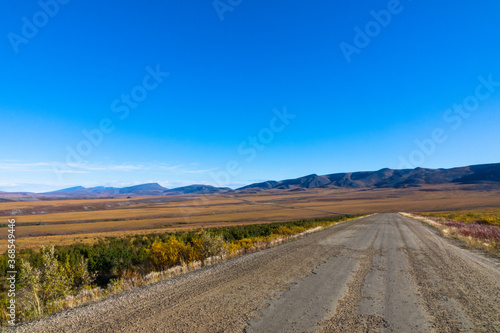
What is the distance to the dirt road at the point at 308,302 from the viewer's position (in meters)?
4.90

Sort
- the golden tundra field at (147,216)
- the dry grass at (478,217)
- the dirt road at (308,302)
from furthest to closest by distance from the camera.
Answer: the golden tundra field at (147,216), the dry grass at (478,217), the dirt road at (308,302)

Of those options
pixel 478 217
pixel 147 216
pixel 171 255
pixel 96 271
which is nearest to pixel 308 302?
pixel 171 255

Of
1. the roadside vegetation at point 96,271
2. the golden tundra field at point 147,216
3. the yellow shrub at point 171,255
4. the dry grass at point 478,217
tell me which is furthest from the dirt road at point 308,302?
the dry grass at point 478,217

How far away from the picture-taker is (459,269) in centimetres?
889

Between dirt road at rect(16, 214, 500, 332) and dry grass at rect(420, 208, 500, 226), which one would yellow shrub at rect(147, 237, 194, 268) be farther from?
dry grass at rect(420, 208, 500, 226)

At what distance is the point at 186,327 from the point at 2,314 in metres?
4.44

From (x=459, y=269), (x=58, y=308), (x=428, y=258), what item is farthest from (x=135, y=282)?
(x=428, y=258)

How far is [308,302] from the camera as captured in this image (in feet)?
19.8

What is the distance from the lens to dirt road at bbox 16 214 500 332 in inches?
193

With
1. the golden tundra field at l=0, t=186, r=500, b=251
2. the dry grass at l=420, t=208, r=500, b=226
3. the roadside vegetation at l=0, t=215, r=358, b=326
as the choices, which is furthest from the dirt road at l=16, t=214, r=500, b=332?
the dry grass at l=420, t=208, r=500, b=226

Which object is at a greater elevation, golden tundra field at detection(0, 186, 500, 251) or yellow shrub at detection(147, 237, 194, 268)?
yellow shrub at detection(147, 237, 194, 268)

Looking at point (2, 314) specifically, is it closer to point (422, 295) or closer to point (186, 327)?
point (186, 327)

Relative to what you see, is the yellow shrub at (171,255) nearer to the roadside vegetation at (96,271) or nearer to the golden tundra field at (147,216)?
the roadside vegetation at (96,271)

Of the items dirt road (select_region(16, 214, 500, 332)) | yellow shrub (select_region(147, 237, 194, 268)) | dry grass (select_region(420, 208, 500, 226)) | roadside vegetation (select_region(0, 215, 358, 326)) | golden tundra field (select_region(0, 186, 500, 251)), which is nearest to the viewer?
dirt road (select_region(16, 214, 500, 332))
